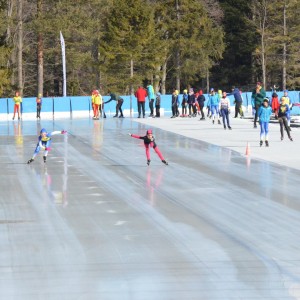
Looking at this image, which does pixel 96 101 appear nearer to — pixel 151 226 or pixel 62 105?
pixel 62 105

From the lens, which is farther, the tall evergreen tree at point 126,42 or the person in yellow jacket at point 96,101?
the tall evergreen tree at point 126,42

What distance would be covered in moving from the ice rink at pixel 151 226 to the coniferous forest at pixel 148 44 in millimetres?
44837

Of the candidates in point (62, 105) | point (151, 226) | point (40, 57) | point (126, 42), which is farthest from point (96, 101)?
point (151, 226)

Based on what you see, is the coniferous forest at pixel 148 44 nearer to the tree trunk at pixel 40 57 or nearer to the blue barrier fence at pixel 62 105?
the tree trunk at pixel 40 57

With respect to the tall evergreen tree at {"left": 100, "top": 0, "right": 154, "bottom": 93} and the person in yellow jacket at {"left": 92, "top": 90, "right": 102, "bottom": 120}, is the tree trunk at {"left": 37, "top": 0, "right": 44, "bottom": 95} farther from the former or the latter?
the person in yellow jacket at {"left": 92, "top": 90, "right": 102, "bottom": 120}

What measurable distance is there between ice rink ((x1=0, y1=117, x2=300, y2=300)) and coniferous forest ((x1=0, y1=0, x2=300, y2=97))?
4484 cm

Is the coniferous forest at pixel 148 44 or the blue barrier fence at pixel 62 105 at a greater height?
the coniferous forest at pixel 148 44

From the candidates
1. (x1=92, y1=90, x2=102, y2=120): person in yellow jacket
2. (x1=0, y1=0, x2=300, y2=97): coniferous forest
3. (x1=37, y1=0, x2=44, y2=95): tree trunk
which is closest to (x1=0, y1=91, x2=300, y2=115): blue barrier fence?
(x1=92, y1=90, x2=102, y2=120): person in yellow jacket

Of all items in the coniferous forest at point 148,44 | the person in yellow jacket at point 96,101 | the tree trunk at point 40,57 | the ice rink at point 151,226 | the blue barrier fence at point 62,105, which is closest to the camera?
the ice rink at point 151,226

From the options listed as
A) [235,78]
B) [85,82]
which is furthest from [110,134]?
[235,78]

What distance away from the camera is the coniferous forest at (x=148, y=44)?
73.5 m

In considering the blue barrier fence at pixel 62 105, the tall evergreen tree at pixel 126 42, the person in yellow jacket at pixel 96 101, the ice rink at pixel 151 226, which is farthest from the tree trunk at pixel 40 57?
the ice rink at pixel 151 226

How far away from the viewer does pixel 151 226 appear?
14.0m

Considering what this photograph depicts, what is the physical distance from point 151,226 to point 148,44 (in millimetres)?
64665
